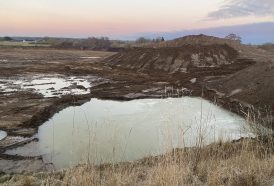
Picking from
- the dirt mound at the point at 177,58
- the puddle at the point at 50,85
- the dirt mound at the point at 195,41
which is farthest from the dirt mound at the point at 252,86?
the dirt mound at the point at 195,41

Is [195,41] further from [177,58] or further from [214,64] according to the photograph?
[214,64]

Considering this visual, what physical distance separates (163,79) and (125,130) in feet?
46.3

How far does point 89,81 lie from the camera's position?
2502 cm

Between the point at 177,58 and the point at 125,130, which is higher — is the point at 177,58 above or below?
above

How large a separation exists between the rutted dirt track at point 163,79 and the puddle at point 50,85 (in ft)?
1.82

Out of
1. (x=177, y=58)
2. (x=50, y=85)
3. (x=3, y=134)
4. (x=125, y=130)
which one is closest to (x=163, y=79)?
(x=177, y=58)

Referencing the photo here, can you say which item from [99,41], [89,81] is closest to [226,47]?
[89,81]

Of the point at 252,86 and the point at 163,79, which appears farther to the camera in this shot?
the point at 163,79

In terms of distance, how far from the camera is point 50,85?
22.7 m

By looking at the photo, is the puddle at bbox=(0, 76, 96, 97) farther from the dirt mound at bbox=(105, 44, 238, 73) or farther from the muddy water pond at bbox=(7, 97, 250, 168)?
the dirt mound at bbox=(105, 44, 238, 73)

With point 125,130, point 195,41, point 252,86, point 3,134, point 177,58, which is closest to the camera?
point 3,134

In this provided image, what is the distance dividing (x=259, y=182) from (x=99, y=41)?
7632 centimetres

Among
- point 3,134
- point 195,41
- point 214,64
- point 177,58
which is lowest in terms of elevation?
point 3,134

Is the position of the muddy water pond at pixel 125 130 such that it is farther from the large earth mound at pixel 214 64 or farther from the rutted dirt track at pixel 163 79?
the large earth mound at pixel 214 64
